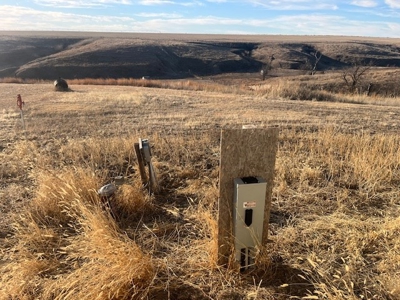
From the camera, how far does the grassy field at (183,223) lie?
248 cm

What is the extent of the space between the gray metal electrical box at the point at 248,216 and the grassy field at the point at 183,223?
127mm

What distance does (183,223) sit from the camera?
3578 millimetres

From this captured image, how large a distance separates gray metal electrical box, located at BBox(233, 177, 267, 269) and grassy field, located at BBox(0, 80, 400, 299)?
0.42 feet

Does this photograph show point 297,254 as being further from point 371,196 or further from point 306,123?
point 306,123

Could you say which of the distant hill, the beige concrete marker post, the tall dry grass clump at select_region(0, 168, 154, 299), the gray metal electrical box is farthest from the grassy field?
the distant hill

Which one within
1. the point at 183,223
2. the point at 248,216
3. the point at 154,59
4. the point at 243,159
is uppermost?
the point at 243,159

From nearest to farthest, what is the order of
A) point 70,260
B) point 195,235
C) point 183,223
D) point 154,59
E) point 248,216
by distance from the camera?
point 248,216
point 70,260
point 195,235
point 183,223
point 154,59

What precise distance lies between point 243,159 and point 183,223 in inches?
52.7

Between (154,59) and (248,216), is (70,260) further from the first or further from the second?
(154,59)

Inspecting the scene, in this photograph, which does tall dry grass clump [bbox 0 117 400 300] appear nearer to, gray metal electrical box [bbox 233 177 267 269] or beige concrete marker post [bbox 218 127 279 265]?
gray metal electrical box [bbox 233 177 267 269]

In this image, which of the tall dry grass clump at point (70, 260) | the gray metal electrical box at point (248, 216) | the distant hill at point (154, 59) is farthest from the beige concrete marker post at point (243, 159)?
A: the distant hill at point (154, 59)

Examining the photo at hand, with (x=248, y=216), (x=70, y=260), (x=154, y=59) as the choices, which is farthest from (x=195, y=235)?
(x=154, y=59)

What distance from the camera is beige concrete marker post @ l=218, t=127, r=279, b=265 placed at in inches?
99.0

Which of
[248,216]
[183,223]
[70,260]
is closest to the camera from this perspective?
[248,216]
